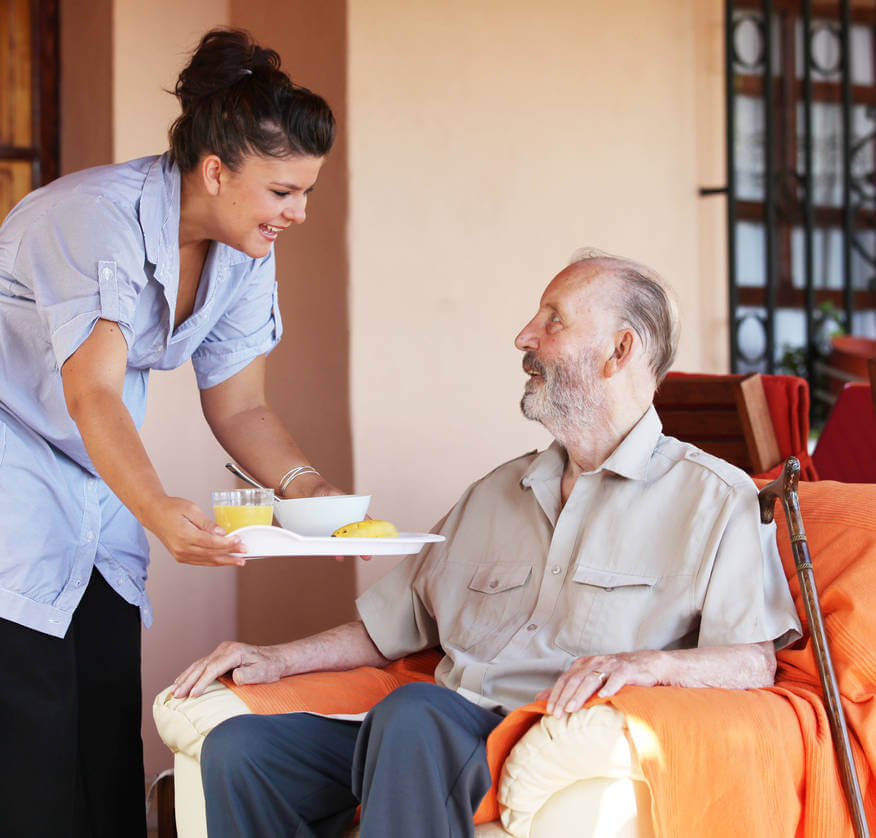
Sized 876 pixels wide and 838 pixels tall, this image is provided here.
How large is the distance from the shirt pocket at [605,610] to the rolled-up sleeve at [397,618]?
0.37 metres

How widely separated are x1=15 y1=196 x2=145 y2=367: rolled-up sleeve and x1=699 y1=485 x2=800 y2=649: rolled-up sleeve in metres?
1.01

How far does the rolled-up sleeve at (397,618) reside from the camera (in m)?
Answer: 2.16

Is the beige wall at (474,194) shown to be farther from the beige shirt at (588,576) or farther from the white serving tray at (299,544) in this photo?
the white serving tray at (299,544)

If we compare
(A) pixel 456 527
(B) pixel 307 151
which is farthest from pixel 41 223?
(A) pixel 456 527

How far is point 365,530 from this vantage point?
1.68 meters

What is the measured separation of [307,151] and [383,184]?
1.15 meters

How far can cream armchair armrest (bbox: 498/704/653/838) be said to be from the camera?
1521 mm

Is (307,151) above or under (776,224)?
under

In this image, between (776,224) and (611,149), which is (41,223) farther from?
(776,224)

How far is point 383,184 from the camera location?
9.78 feet

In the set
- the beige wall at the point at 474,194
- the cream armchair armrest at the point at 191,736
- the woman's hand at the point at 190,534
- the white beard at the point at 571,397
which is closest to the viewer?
the woman's hand at the point at 190,534

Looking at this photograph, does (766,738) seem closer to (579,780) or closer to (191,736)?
(579,780)

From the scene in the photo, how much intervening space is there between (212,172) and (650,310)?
0.83 metres

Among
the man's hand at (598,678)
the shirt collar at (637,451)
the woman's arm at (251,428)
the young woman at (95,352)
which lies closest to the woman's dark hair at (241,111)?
the young woman at (95,352)
